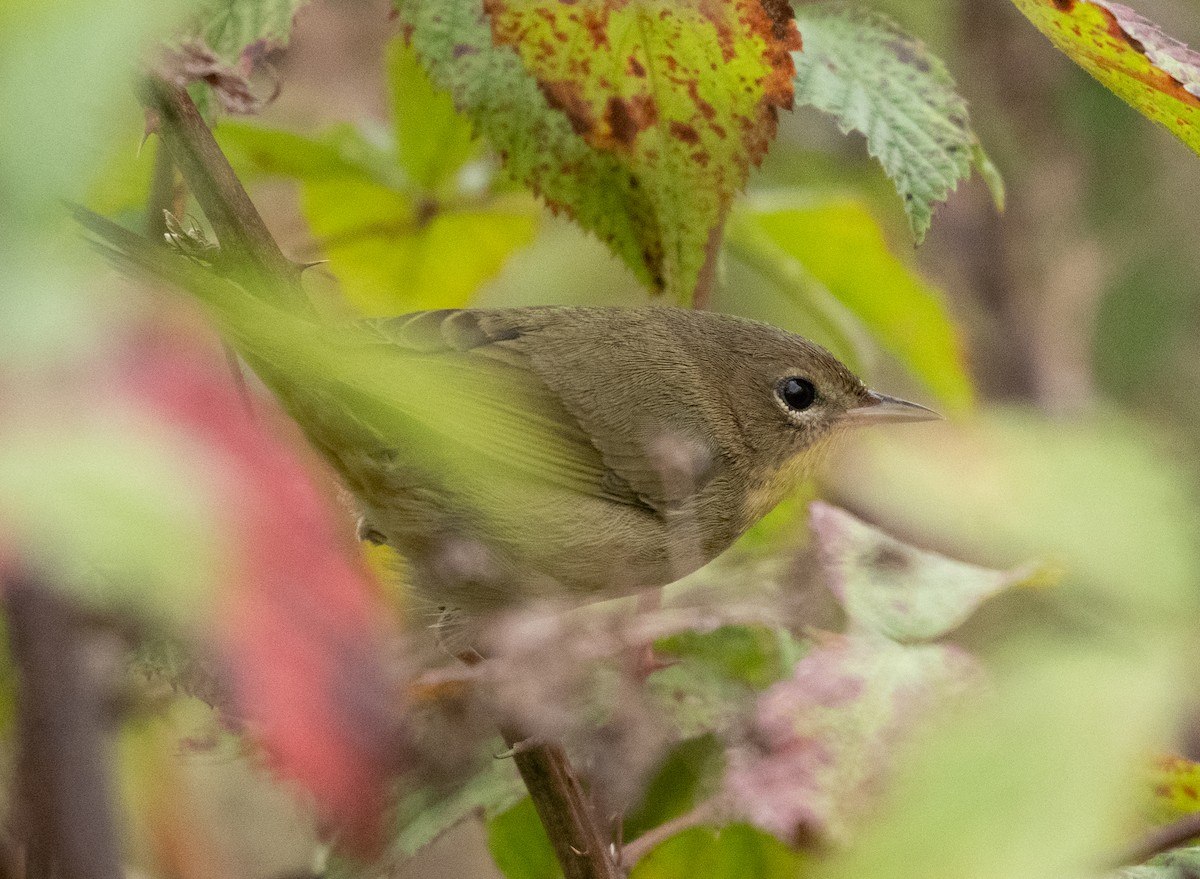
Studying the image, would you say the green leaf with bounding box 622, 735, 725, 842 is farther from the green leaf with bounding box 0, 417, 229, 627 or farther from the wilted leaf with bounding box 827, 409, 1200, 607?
the green leaf with bounding box 0, 417, 229, 627

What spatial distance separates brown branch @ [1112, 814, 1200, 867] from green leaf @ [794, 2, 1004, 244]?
2.51ft

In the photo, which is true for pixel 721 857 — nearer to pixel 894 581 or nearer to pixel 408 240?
pixel 894 581

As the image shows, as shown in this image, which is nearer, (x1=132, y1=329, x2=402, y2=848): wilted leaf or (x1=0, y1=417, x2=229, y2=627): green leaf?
(x1=0, y1=417, x2=229, y2=627): green leaf

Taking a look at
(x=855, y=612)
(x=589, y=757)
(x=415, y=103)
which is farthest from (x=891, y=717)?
(x=415, y=103)

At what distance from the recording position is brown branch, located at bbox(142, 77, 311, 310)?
125 centimetres

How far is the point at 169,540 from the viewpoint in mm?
563

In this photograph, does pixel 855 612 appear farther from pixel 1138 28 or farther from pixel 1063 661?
pixel 1063 661

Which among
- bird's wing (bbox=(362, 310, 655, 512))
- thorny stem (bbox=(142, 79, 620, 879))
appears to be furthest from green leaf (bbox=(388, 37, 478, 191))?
thorny stem (bbox=(142, 79, 620, 879))

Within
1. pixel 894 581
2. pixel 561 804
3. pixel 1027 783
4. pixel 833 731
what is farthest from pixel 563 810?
pixel 1027 783

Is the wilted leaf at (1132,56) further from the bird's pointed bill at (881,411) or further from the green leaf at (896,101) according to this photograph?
the bird's pointed bill at (881,411)

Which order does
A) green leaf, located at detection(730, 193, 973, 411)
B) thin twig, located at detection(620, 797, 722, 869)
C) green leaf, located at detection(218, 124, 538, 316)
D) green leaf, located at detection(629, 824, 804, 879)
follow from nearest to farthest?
thin twig, located at detection(620, 797, 722, 869) → green leaf, located at detection(629, 824, 804, 879) → green leaf, located at detection(218, 124, 538, 316) → green leaf, located at detection(730, 193, 973, 411)

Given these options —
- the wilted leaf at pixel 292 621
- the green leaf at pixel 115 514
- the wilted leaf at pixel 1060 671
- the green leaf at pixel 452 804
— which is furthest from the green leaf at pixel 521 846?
the green leaf at pixel 115 514

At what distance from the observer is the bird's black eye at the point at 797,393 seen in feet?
9.84

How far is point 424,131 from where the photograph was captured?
8.14ft
